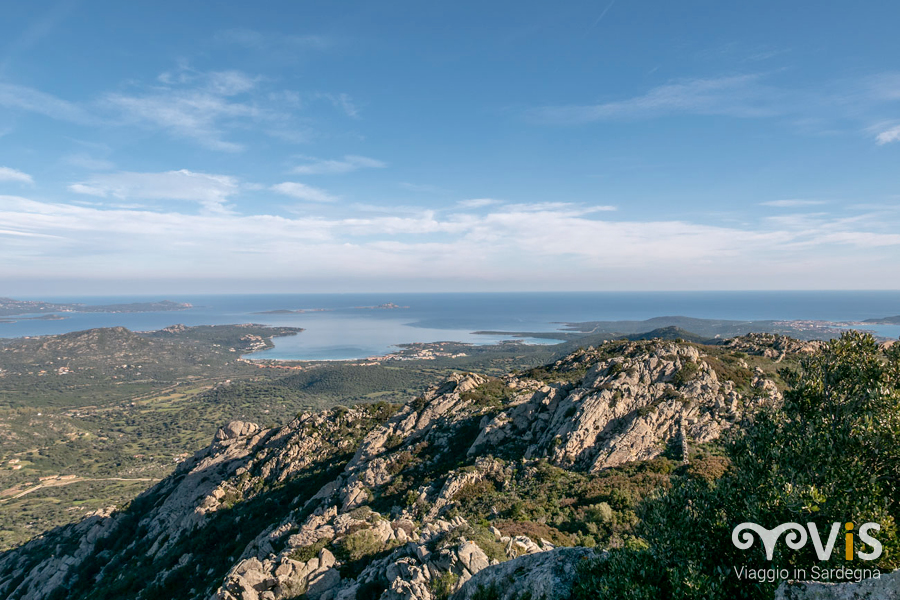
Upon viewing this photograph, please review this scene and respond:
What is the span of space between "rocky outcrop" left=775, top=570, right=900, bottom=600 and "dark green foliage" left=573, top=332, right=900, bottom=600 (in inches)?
51.4

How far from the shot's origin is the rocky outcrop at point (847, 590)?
8406 mm

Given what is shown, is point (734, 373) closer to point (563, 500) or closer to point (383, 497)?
point (563, 500)

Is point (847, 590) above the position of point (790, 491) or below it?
below

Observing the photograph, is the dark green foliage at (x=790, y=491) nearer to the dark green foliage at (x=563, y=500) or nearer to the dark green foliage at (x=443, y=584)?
the dark green foliage at (x=443, y=584)

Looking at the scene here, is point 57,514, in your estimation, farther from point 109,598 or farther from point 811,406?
point 811,406

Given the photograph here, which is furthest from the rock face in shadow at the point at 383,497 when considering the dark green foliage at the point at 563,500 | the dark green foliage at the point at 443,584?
the dark green foliage at the point at 563,500

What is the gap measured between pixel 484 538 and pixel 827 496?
15.5m

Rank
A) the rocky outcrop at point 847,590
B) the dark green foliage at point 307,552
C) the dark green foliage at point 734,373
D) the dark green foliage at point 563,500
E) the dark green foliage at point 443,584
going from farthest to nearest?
the dark green foliage at point 734,373
the dark green foliage at point 563,500
the dark green foliage at point 307,552
the dark green foliage at point 443,584
the rocky outcrop at point 847,590

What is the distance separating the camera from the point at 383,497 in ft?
115

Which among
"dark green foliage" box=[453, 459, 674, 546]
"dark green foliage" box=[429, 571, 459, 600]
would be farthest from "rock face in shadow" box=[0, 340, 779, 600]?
"dark green foliage" box=[453, 459, 674, 546]

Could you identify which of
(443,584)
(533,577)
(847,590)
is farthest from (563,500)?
(847,590)

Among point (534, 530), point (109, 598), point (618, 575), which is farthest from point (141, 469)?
point (618, 575)

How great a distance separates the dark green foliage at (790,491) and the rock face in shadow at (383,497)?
3.42 meters

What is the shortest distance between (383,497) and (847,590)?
106 feet
